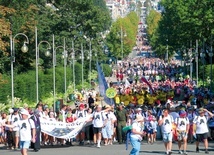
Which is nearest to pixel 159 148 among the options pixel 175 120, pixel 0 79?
pixel 175 120

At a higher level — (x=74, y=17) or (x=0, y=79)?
(x=74, y=17)

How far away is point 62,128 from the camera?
30.6m

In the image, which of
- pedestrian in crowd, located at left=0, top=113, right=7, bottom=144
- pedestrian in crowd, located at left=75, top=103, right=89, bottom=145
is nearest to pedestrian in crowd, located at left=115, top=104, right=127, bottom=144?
pedestrian in crowd, located at left=75, top=103, right=89, bottom=145

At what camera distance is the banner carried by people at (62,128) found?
30281 millimetres

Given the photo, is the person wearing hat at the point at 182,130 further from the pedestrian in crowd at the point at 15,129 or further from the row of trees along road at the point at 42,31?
the row of trees along road at the point at 42,31

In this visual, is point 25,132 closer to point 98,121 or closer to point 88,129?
point 98,121

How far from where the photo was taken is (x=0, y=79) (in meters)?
47.7

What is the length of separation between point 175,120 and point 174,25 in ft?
224

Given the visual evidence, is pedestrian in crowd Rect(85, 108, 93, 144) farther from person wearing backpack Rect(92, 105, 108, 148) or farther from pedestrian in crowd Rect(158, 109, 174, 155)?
pedestrian in crowd Rect(158, 109, 174, 155)

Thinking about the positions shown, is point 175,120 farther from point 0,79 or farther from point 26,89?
point 26,89

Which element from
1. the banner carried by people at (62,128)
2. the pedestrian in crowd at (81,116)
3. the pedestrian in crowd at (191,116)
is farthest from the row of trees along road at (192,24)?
the banner carried by people at (62,128)

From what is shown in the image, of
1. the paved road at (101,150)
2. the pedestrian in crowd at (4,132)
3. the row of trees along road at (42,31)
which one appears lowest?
the paved road at (101,150)

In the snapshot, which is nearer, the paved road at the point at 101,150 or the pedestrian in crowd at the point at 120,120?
the paved road at the point at 101,150

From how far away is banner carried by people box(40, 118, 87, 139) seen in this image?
30.3 m
